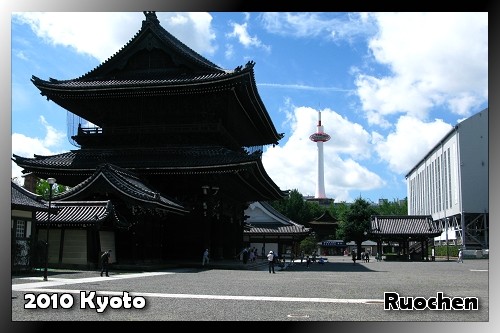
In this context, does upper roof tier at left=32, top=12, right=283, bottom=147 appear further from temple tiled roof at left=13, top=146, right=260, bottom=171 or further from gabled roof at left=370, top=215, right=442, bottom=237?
gabled roof at left=370, top=215, right=442, bottom=237

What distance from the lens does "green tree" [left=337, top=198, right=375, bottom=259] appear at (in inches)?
2926

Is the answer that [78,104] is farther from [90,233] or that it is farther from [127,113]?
[90,233]

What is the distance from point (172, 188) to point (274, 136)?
48.0ft

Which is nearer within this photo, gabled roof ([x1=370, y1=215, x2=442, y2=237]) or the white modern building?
gabled roof ([x1=370, y1=215, x2=442, y2=237])

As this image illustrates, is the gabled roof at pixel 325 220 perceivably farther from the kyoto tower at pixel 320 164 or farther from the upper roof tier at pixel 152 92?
the upper roof tier at pixel 152 92

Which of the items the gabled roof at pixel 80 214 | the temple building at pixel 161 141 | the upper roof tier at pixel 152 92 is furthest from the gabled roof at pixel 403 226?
the gabled roof at pixel 80 214

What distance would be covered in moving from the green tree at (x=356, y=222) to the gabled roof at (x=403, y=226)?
12191 mm

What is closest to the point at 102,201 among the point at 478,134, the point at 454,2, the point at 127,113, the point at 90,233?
the point at 90,233

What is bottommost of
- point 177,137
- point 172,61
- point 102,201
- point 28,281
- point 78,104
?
point 28,281

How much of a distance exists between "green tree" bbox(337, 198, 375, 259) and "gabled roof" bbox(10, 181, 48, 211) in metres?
55.6

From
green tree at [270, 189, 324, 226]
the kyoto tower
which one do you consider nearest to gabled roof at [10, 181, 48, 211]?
green tree at [270, 189, 324, 226]

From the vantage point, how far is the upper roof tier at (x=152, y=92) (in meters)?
33.5

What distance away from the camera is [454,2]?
36.7 feet

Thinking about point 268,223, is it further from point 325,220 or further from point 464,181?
point 325,220
